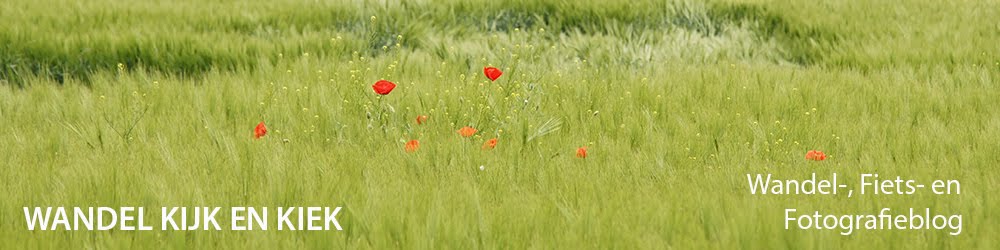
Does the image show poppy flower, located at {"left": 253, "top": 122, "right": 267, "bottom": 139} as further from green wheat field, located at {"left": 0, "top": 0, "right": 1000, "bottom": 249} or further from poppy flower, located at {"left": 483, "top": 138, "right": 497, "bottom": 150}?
poppy flower, located at {"left": 483, "top": 138, "right": 497, "bottom": 150}

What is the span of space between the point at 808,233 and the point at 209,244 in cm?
141

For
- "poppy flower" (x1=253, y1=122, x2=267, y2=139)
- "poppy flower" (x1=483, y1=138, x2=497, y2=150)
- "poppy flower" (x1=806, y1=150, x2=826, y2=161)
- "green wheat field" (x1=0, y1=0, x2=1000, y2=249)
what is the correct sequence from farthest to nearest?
"poppy flower" (x1=253, y1=122, x2=267, y2=139), "poppy flower" (x1=483, y1=138, x2=497, y2=150), "poppy flower" (x1=806, y1=150, x2=826, y2=161), "green wheat field" (x1=0, y1=0, x2=1000, y2=249)

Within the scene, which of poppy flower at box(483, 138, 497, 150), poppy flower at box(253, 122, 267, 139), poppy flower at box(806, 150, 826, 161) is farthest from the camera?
poppy flower at box(253, 122, 267, 139)

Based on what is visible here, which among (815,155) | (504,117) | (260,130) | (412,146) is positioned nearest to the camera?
(815,155)

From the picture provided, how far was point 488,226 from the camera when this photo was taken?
2.68 meters

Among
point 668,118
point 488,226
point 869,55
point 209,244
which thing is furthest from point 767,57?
point 209,244

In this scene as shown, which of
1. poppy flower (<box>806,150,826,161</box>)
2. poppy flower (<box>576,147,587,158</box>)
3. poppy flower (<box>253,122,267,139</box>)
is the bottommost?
poppy flower (<box>253,122,267,139</box>)

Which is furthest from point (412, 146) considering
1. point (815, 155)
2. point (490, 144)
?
point (815, 155)

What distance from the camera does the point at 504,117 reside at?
412cm

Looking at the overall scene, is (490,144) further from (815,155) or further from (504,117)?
(815,155)

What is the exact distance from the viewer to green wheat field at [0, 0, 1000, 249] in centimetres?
270

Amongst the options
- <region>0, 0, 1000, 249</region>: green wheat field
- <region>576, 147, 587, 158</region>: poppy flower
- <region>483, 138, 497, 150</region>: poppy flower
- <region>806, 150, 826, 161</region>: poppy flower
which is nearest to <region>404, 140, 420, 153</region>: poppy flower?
<region>0, 0, 1000, 249</region>: green wheat field

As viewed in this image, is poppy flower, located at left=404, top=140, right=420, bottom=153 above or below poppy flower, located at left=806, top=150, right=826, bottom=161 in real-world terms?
below

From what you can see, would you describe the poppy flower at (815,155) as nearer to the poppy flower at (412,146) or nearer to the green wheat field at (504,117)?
the green wheat field at (504,117)
